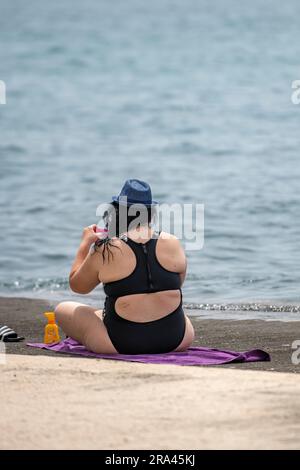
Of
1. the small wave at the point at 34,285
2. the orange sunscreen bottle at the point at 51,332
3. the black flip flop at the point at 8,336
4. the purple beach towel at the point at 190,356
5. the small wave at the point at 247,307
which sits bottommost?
the small wave at the point at 34,285

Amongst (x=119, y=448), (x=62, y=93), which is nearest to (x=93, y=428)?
(x=119, y=448)

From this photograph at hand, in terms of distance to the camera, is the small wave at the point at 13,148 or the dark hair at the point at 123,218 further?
the small wave at the point at 13,148

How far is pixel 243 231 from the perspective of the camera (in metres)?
14.8

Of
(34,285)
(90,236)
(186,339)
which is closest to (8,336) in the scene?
(90,236)

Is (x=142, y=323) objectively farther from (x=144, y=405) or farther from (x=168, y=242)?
(x=144, y=405)

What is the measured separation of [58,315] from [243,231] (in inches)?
286

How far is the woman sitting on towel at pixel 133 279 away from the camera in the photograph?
732 centimetres

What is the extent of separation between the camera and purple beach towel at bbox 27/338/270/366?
7.22 meters

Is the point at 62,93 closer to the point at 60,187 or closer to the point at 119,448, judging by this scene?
the point at 60,187

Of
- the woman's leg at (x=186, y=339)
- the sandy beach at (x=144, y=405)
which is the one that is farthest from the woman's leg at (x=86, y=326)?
the woman's leg at (x=186, y=339)

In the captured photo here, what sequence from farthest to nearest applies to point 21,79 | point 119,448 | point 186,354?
point 21,79 → point 186,354 → point 119,448

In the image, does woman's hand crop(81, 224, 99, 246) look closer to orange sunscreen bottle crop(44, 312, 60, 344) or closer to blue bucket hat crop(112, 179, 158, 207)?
blue bucket hat crop(112, 179, 158, 207)

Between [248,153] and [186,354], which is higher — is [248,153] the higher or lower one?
the lower one

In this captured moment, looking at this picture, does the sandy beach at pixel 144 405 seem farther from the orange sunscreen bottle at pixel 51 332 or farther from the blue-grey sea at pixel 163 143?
the blue-grey sea at pixel 163 143
